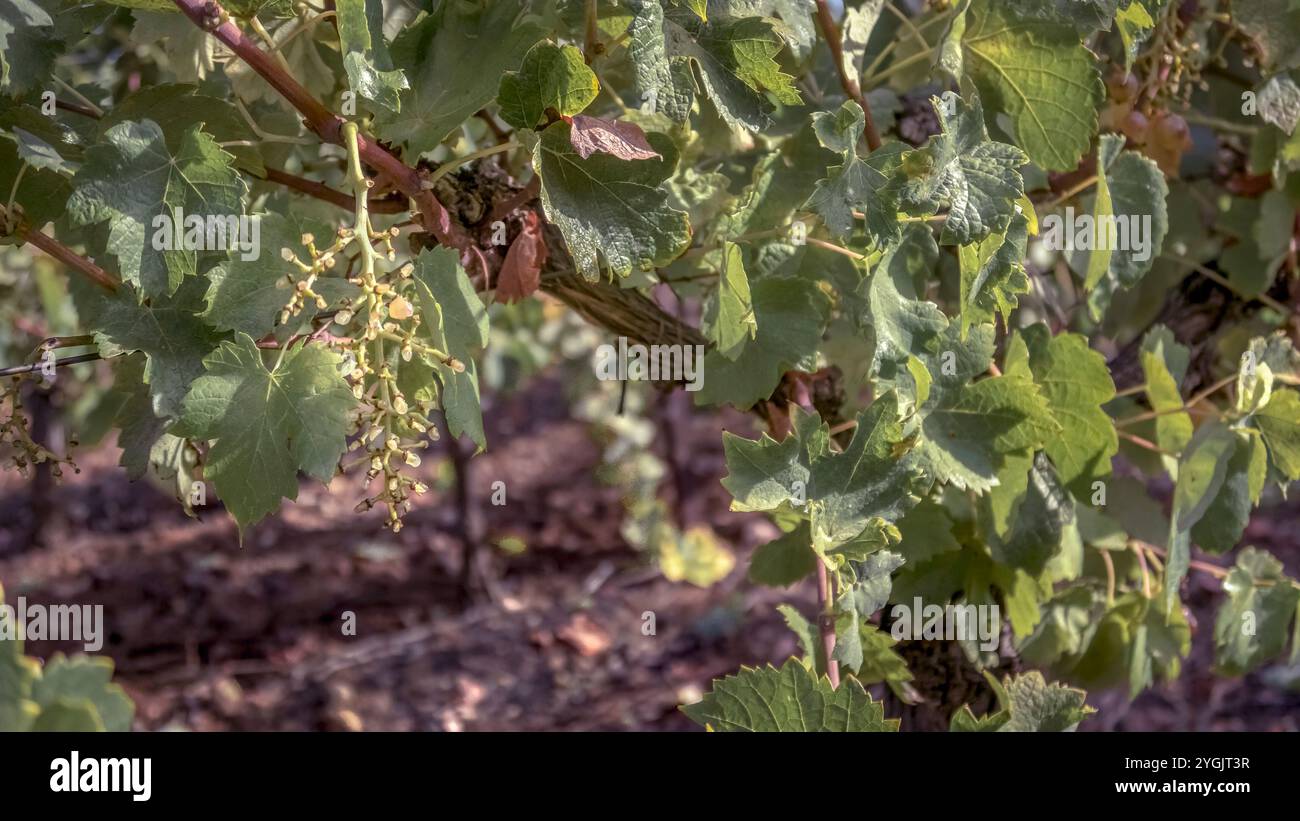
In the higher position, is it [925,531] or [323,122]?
[323,122]

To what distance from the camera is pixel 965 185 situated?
42.9 inches

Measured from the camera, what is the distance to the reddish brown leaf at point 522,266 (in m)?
1.28

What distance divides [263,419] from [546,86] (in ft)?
1.29

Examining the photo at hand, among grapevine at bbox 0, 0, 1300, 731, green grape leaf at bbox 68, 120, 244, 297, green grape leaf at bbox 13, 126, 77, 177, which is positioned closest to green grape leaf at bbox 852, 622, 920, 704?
grapevine at bbox 0, 0, 1300, 731

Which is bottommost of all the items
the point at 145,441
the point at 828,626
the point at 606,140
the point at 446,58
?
the point at 828,626

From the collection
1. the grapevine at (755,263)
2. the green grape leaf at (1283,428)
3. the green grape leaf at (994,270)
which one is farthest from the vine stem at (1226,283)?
the green grape leaf at (994,270)

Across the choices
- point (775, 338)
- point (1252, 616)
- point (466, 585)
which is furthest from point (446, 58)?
point (466, 585)

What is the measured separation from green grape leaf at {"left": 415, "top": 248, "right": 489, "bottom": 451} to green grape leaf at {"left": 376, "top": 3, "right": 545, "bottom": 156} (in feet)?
0.40

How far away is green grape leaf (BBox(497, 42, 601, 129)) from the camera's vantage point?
3.44ft

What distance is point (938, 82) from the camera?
66.0 inches

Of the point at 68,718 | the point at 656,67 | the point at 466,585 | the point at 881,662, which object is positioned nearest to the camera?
the point at 68,718

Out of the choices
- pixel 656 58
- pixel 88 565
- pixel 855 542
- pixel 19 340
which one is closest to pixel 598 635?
pixel 88 565

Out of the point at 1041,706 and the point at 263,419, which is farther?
the point at 1041,706

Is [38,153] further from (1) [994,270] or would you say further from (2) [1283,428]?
(2) [1283,428]
